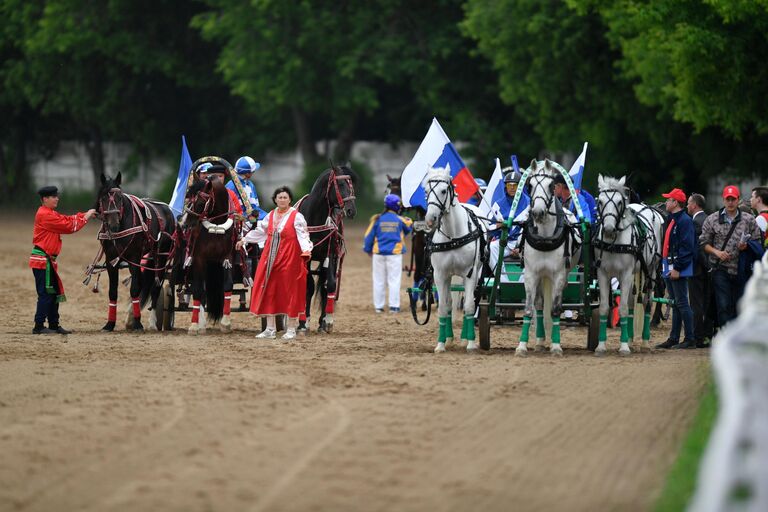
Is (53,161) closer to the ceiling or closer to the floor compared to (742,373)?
closer to the ceiling

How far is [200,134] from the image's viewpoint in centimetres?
5434

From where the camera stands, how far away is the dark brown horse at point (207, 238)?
17797mm

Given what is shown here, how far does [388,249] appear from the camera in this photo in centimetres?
2241

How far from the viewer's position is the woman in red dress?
666 inches

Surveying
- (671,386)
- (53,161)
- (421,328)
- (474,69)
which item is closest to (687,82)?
(421,328)

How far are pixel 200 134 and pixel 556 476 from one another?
4669cm

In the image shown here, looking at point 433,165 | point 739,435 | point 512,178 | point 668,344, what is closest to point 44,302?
point 433,165

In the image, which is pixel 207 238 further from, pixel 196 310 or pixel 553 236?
pixel 553 236

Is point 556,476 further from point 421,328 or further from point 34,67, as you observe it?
point 34,67

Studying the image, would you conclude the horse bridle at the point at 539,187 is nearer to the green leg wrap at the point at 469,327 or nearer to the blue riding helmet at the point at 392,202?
the green leg wrap at the point at 469,327

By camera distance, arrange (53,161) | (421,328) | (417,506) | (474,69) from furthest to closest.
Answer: (53,161) → (474,69) → (421,328) → (417,506)

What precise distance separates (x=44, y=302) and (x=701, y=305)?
795 cm

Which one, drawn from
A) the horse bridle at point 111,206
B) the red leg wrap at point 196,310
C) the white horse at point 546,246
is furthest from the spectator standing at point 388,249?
the white horse at point 546,246

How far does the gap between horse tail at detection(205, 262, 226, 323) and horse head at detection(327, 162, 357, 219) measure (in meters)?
1.62
